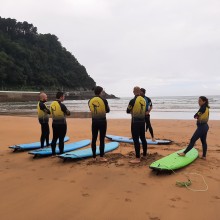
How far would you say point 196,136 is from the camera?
6.45m

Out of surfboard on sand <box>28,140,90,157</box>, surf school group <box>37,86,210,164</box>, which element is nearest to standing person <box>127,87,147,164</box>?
surf school group <box>37,86,210,164</box>

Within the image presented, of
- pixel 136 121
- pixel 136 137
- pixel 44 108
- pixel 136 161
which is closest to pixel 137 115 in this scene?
pixel 136 121

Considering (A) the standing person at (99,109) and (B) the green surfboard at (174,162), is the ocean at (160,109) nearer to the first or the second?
(B) the green surfboard at (174,162)

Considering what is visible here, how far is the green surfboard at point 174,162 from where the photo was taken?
5306 mm

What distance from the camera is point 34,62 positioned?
9131cm

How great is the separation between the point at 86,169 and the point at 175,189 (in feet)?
6.21

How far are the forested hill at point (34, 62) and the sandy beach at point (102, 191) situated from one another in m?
71.2

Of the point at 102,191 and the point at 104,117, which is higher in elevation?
the point at 104,117

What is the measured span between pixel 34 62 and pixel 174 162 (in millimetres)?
90919

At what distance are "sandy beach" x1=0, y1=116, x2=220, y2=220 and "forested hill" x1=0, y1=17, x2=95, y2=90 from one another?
71164 mm

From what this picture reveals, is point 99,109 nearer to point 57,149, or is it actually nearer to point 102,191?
point 57,149

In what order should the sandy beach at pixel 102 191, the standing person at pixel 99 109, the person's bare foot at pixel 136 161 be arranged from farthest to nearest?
the standing person at pixel 99 109, the person's bare foot at pixel 136 161, the sandy beach at pixel 102 191

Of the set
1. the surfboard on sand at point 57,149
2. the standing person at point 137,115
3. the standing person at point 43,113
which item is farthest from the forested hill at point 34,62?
the standing person at point 137,115

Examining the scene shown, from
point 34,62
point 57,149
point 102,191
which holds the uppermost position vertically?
point 34,62
